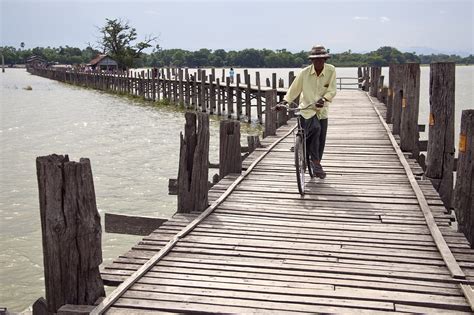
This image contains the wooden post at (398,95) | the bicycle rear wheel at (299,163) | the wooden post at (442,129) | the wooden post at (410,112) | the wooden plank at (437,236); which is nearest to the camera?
the wooden plank at (437,236)

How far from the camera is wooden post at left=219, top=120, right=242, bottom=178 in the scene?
7.34 metres

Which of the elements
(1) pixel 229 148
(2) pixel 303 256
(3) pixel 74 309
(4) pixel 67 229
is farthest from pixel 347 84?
(3) pixel 74 309

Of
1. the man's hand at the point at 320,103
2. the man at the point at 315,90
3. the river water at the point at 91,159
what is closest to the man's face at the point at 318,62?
the man at the point at 315,90

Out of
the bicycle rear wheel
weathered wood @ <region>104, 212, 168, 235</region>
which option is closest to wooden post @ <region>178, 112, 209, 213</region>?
weathered wood @ <region>104, 212, 168, 235</region>

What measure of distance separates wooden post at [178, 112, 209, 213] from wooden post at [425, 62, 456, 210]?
11.3 feet

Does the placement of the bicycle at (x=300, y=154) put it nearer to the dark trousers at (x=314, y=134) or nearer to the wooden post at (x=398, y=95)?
the dark trousers at (x=314, y=134)

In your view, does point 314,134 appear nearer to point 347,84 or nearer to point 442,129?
point 442,129

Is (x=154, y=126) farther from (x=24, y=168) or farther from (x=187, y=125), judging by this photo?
(x=187, y=125)

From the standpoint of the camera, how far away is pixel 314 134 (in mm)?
7301

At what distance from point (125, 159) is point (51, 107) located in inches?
863

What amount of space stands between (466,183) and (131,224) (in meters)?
3.56

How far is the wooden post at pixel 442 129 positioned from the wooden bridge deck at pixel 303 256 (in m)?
0.54

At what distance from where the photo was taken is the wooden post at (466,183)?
235 inches

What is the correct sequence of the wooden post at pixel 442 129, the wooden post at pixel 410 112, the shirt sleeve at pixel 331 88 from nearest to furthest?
the shirt sleeve at pixel 331 88 < the wooden post at pixel 442 129 < the wooden post at pixel 410 112
